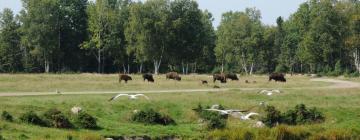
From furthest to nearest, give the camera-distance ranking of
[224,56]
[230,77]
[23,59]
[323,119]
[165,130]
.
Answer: [224,56] → [23,59] → [230,77] → [323,119] → [165,130]

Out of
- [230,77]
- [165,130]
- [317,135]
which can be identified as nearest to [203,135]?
[165,130]

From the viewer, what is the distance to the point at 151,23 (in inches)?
4097

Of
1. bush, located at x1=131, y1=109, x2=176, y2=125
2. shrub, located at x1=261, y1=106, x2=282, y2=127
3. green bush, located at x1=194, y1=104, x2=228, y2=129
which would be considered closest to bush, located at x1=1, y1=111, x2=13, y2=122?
bush, located at x1=131, y1=109, x2=176, y2=125

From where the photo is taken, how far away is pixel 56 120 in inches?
1257

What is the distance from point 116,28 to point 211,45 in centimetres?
2957

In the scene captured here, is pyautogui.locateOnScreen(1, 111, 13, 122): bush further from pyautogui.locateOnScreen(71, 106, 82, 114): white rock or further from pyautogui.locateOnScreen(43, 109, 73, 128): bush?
pyautogui.locateOnScreen(71, 106, 82, 114): white rock

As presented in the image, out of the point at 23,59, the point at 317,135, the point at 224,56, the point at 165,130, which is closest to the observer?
the point at 317,135

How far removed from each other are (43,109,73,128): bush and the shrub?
1126 cm

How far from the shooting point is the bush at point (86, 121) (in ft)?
107

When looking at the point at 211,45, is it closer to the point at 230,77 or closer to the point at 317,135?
the point at 230,77

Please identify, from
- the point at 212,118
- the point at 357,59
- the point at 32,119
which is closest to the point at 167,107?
the point at 212,118

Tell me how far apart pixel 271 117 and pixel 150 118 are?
23.0 feet

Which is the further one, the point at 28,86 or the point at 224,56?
the point at 224,56

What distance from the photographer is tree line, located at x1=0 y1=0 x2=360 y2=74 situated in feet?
342
